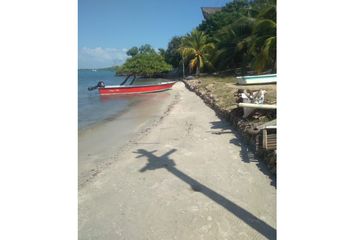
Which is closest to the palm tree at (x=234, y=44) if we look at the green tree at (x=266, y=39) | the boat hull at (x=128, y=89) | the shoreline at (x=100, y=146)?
the green tree at (x=266, y=39)

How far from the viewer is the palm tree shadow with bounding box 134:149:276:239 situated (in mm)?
3309

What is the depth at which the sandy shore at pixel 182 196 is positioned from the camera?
343 centimetres

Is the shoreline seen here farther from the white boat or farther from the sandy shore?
the white boat

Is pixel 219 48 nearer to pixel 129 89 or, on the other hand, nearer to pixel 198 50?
pixel 198 50

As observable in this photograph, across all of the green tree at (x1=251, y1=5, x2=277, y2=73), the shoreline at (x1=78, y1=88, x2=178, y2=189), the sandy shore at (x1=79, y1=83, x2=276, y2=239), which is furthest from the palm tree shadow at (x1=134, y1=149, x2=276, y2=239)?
the green tree at (x1=251, y1=5, x2=277, y2=73)

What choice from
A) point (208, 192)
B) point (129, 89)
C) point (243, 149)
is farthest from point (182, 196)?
point (129, 89)

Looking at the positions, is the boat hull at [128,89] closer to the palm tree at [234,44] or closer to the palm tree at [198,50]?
the palm tree at [234,44]

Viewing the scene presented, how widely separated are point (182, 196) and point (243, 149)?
2.50 m

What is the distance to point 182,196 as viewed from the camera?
4.22 m

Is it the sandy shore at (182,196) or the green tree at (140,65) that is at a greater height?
the green tree at (140,65)
